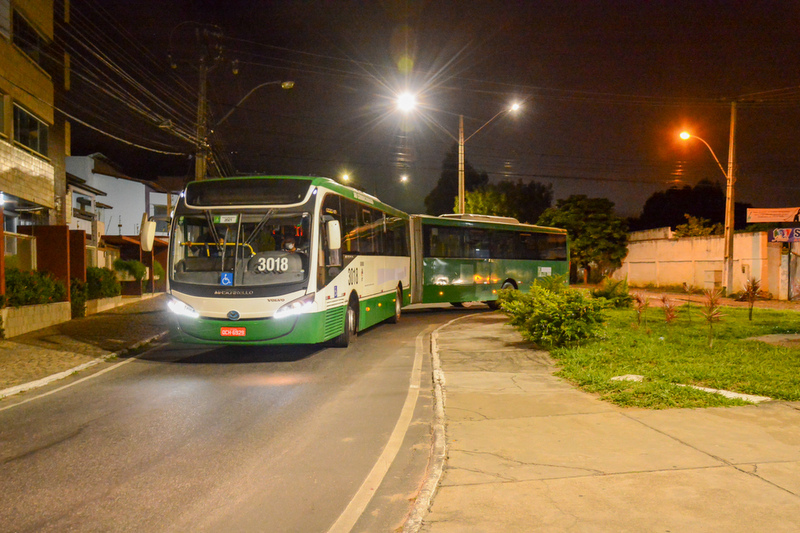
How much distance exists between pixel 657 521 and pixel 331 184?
946cm

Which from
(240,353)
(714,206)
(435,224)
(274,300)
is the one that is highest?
(714,206)

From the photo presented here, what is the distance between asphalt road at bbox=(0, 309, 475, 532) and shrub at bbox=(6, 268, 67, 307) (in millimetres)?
7095

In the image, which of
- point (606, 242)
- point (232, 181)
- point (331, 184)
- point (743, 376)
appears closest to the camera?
point (743, 376)

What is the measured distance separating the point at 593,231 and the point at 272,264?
1469 inches

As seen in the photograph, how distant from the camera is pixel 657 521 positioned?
4.22 metres

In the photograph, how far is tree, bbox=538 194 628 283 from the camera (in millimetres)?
44344

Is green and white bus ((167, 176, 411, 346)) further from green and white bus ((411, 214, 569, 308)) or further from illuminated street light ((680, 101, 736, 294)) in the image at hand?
illuminated street light ((680, 101, 736, 294))

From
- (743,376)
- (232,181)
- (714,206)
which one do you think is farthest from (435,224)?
(714,206)

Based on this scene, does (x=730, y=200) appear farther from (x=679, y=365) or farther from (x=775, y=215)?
(x=679, y=365)

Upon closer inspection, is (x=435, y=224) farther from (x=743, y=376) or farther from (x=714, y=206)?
(x=714, y=206)

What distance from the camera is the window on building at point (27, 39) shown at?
20547 mm

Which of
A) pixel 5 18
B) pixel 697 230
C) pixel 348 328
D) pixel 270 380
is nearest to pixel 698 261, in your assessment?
pixel 697 230

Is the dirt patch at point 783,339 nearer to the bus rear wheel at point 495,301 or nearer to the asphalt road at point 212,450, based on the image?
the asphalt road at point 212,450

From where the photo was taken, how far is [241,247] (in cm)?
1114
